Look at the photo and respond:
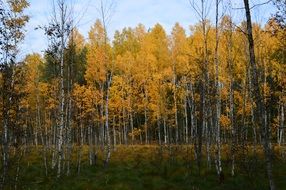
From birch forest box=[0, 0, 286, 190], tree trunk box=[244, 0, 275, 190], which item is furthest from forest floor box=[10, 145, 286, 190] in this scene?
tree trunk box=[244, 0, 275, 190]

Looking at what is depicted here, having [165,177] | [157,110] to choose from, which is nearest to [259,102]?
[165,177]

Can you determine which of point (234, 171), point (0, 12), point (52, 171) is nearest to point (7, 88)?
point (0, 12)

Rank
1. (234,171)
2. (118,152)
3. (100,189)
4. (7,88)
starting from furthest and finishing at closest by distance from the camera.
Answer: (118,152) < (234,171) < (100,189) < (7,88)

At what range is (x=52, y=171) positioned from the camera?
23.8 metres

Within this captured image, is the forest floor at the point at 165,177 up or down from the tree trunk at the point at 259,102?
down

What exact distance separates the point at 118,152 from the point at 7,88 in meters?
20.0

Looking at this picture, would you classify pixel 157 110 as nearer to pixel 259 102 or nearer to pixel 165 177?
pixel 165 177

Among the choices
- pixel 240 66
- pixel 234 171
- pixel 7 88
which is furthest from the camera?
pixel 240 66

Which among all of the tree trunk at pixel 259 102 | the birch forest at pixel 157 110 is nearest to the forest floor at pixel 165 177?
the birch forest at pixel 157 110

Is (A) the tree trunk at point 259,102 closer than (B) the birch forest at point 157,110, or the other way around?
(A) the tree trunk at point 259,102

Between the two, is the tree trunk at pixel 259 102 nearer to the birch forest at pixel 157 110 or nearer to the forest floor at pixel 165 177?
the birch forest at pixel 157 110

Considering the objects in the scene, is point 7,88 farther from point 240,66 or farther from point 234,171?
point 240,66

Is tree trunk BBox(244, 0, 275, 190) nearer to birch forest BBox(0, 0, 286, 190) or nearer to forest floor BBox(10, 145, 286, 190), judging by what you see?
birch forest BBox(0, 0, 286, 190)

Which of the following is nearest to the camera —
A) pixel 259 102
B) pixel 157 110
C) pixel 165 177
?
pixel 259 102
